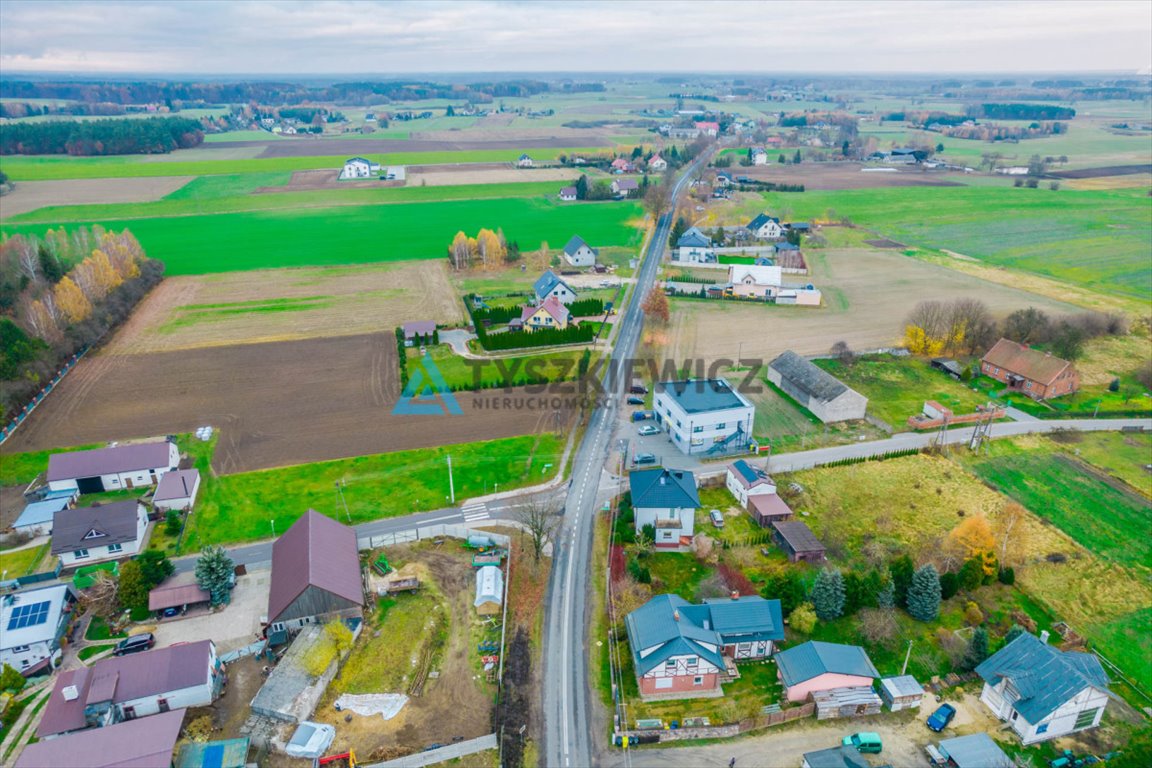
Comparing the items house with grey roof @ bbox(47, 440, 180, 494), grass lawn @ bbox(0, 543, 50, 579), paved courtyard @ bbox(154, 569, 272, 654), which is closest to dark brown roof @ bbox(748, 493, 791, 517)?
paved courtyard @ bbox(154, 569, 272, 654)

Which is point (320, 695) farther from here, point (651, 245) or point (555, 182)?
point (555, 182)

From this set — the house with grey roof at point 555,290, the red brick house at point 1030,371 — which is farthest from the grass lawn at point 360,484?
the red brick house at point 1030,371

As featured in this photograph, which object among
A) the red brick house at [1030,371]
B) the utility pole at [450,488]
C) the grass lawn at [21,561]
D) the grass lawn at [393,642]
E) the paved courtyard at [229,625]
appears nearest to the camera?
the grass lawn at [393,642]

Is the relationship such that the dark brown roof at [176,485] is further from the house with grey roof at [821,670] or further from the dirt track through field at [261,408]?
the house with grey roof at [821,670]

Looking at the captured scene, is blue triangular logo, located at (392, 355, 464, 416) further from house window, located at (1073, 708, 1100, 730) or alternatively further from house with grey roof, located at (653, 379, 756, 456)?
house window, located at (1073, 708, 1100, 730)

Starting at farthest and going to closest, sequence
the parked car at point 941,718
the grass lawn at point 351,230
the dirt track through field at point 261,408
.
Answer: the grass lawn at point 351,230 → the dirt track through field at point 261,408 → the parked car at point 941,718

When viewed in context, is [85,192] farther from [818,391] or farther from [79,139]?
[818,391]
